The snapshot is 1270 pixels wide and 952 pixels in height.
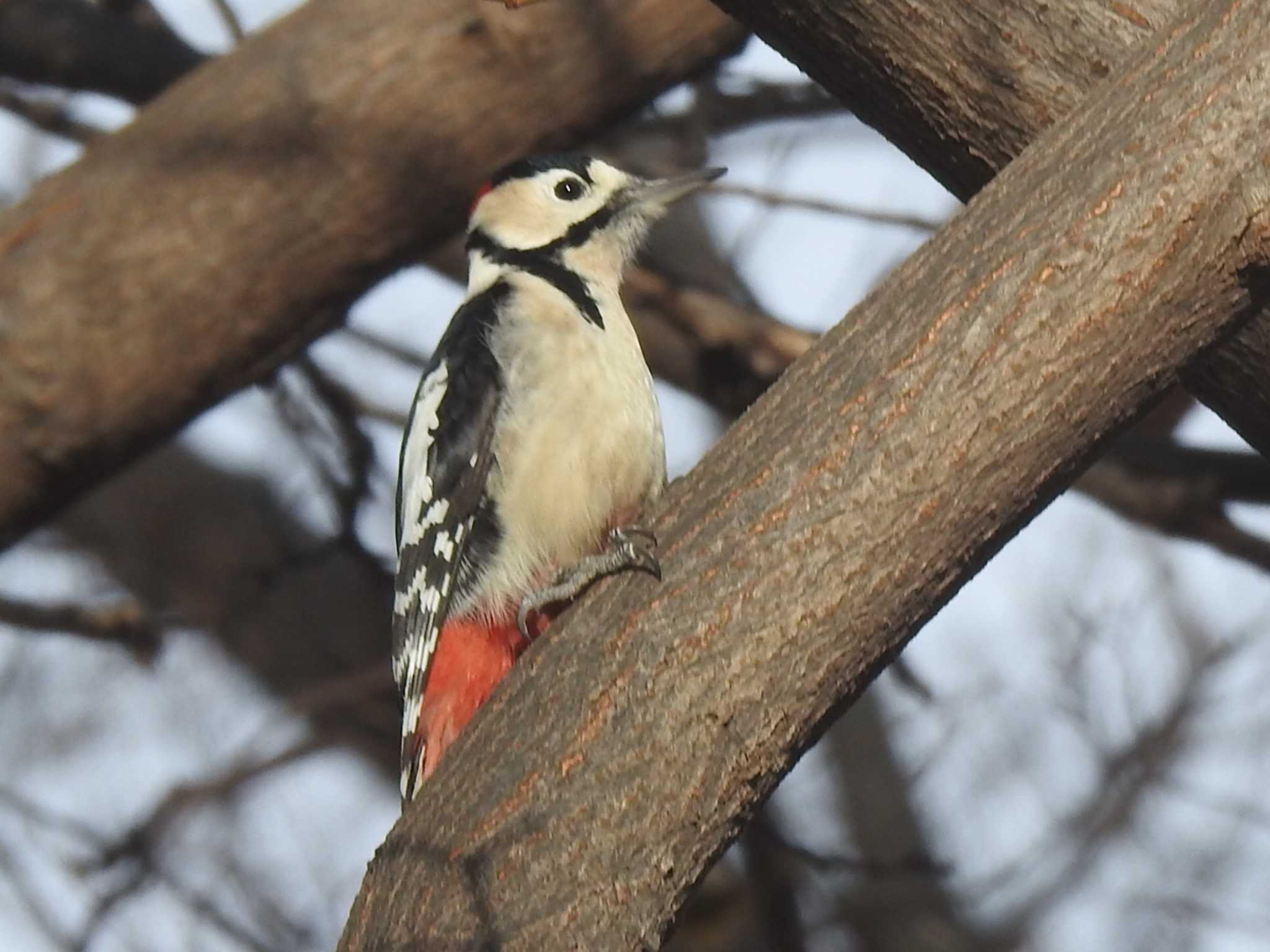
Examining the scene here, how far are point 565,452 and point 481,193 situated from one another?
109 cm

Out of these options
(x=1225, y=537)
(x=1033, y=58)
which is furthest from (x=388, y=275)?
(x=1225, y=537)

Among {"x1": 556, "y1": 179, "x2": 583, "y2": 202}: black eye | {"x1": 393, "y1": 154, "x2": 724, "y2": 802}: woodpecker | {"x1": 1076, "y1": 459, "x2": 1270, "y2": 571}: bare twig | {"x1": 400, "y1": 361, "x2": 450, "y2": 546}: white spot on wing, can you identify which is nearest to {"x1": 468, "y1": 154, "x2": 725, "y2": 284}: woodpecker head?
{"x1": 556, "y1": 179, "x2": 583, "y2": 202}: black eye

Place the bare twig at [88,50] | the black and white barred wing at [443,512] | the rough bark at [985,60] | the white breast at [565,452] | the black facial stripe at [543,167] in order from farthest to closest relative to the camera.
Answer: the bare twig at [88,50]
the black facial stripe at [543,167]
the black and white barred wing at [443,512]
the white breast at [565,452]
the rough bark at [985,60]

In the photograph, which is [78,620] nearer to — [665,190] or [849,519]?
[665,190]

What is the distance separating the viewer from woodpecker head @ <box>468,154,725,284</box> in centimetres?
378

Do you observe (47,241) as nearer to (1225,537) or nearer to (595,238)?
(595,238)

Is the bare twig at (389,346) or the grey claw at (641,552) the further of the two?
the bare twig at (389,346)

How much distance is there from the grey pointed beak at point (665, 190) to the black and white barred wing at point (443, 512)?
0.64 meters

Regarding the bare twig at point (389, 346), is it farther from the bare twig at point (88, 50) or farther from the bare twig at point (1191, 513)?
the bare twig at point (1191, 513)

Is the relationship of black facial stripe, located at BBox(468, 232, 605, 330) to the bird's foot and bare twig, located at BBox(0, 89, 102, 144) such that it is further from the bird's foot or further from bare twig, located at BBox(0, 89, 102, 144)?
bare twig, located at BBox(0, 89, 102, 144)

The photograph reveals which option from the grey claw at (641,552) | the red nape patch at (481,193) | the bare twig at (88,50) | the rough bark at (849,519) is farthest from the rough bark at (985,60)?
the bare twig at (88,50)

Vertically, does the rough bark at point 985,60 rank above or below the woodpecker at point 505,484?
above

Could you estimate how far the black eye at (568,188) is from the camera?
387 centimetres

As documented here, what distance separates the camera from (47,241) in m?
3.95
